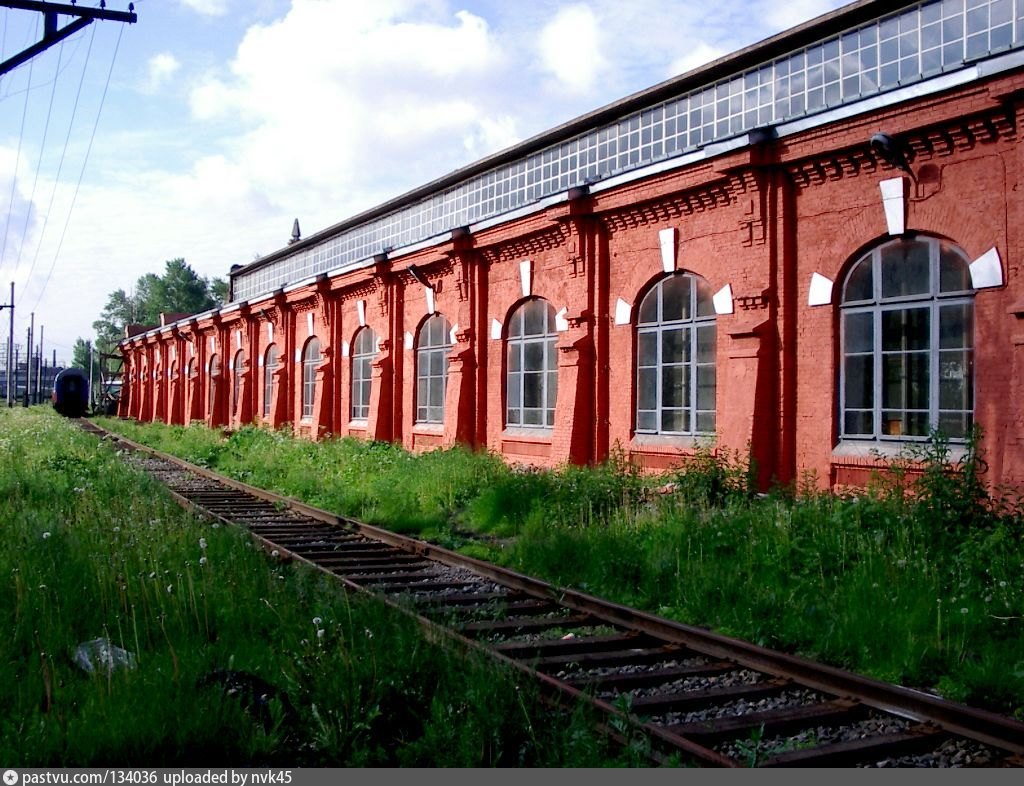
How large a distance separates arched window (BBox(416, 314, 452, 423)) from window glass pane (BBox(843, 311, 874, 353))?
9.77 meters

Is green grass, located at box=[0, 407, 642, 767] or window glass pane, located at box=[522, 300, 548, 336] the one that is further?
window glass pane, located at box=[522, 300, 548, 336]

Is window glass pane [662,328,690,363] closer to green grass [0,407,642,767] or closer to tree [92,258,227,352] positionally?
green grass [0,407,642,767]

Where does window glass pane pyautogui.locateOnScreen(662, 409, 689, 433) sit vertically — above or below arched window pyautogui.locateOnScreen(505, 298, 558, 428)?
below

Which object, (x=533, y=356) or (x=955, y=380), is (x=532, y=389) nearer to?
(x=533, y=356)

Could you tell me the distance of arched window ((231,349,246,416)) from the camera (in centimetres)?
3294

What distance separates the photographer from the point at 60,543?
27.3 ft

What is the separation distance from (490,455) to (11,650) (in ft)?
35.8

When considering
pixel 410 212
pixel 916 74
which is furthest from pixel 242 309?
pixel 916 74

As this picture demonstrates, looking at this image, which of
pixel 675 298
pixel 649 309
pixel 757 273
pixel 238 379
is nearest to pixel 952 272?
pixel 757 273

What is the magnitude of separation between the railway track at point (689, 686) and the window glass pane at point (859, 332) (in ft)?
17.8

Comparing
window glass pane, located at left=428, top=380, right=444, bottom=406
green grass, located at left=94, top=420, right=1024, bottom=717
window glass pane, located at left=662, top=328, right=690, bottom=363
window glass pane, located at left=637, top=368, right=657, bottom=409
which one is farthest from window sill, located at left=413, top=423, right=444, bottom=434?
window glass pane, located at left=662, top=328, right=690, bottom=363

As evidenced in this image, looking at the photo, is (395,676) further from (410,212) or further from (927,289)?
(410,212)

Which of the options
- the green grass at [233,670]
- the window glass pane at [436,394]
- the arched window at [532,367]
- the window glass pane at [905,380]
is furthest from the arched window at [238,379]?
the window glass pane at [905,380]

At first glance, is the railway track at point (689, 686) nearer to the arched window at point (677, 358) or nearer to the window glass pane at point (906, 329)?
the arched window at point (677, 358)
